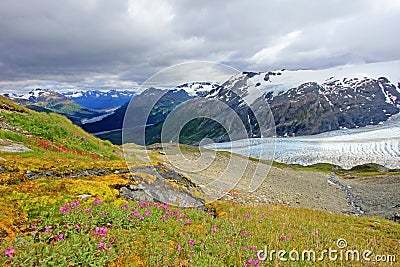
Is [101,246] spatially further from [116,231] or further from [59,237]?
[116,231]

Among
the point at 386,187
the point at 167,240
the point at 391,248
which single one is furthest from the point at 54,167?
the point at 386,187

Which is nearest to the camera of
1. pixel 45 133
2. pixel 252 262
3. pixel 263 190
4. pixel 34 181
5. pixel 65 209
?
pixel 252 262

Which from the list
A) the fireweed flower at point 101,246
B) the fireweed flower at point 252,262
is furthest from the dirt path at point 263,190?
the fireweed flower at point 101,246

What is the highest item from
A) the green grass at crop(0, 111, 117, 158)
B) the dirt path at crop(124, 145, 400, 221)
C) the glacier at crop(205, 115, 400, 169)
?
the green grass at crop(0, 111, 117, 158)

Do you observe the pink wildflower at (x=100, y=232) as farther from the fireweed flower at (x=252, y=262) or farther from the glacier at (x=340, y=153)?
the glacier at (x=340, y=153)

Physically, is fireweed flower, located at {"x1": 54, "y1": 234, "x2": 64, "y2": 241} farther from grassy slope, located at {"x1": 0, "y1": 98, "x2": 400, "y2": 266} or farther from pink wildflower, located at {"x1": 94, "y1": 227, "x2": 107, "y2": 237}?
pink wildflower, located at {"x1": 94, "y1": 227, "x2": 107, "y2": 237}

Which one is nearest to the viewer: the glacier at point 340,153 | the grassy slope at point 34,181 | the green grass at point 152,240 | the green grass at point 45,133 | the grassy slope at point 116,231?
the green grass at point 152,240

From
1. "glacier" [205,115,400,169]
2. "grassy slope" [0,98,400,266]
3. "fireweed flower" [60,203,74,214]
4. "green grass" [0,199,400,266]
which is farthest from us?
"glacier" [205,115,400,169]

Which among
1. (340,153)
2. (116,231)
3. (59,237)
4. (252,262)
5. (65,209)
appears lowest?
(340,153)

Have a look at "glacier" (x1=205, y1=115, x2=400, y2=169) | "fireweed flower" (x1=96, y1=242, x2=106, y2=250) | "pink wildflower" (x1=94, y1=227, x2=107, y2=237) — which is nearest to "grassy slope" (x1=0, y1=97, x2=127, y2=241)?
"pink wildflower" (x1=94, y1=227, x2=107, y2=237)

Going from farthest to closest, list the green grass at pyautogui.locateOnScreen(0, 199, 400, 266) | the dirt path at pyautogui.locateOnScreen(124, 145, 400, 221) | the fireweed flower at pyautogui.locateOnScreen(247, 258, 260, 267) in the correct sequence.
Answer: the dirt path at pyautogui.locateOnScreen(124, 145, 400, 221)
the fireweed flower at pyautogui.locateOnScreen(247, 258, 260, 267)
the green grass at pyautogui.locateOnScreen(0, 199, 400, 266)

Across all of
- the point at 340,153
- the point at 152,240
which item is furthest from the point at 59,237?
the point at 340,153

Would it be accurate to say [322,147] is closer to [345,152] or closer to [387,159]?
[345,152]

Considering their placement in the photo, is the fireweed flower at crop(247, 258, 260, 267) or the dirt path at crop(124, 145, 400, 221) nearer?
the fireweed flower at crop(247, 258, 260, 267)
